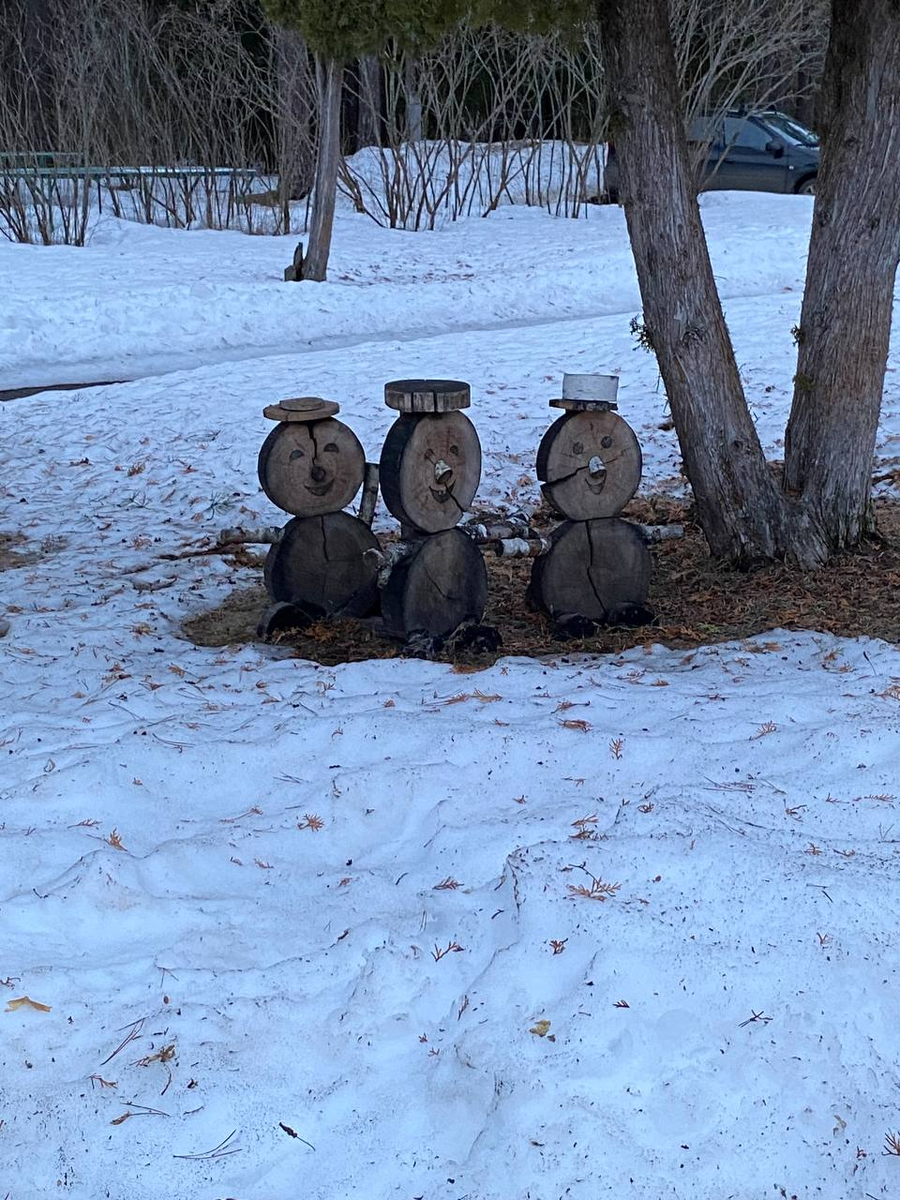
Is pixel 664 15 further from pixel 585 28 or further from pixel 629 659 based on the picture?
pixel 629 659

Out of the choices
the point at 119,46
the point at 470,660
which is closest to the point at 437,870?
the point at 470,660

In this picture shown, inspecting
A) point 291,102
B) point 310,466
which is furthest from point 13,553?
point 291,102

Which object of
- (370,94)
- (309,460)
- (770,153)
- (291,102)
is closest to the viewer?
(309,460)

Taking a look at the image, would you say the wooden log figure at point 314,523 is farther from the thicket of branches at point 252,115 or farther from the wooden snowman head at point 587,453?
the thicket of branches at point 252,115

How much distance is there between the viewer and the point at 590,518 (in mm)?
4676

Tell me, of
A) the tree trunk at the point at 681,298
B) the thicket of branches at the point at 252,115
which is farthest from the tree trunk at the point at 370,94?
the tree trunk at the point at 681,298

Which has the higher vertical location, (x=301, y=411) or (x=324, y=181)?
(x=324, y=181)

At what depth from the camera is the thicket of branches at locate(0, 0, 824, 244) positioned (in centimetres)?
1437

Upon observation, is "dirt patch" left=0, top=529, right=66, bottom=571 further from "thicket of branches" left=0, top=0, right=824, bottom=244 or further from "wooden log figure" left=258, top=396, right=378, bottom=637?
"thicket of branches" left=0, top=0, right=824, bottom=244

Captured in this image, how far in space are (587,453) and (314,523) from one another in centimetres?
110

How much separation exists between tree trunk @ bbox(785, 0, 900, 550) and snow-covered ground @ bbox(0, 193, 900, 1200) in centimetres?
105

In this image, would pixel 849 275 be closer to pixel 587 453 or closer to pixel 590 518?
pixel 587 453

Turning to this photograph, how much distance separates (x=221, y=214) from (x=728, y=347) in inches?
468

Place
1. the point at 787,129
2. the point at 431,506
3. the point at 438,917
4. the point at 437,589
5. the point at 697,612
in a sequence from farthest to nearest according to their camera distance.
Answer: the point at 787,129, the point at 697,612, the point at 437,589, the point at 431,506, the point at 438,917
